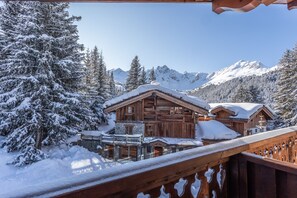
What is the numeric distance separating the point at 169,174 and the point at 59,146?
39.1ft

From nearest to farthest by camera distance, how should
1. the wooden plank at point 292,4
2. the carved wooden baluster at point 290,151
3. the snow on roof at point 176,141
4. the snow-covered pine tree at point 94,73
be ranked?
the wooden plank at point 292,4 → the carved wooden baluster at point 290,151 → the snow on roof at point 176,141 → the snow-covered pine tree at point 94,73

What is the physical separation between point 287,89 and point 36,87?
18355mm

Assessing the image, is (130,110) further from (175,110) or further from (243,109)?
(243,109)

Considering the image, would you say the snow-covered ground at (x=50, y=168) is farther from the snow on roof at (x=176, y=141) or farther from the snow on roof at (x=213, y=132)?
the snow on roof at (x=213, y=132)

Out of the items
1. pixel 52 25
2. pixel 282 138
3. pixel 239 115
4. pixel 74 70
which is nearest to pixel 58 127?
pixel 74 70

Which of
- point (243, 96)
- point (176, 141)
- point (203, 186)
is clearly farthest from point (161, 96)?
point (243, 96)

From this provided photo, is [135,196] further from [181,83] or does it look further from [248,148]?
[181,83]

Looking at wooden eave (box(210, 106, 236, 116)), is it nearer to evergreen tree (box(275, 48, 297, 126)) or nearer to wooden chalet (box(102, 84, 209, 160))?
wooden chalet (box(102, 84, 209, 160))

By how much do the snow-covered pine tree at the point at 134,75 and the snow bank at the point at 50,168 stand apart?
1580 cm

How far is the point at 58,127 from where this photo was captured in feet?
38.0

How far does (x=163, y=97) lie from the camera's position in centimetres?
1353

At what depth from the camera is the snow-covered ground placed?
8141 millimetres

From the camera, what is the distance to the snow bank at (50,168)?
8.14m

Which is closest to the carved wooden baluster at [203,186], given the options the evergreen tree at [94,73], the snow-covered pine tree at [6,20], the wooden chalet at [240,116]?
the wooden chalet at [240,116]
